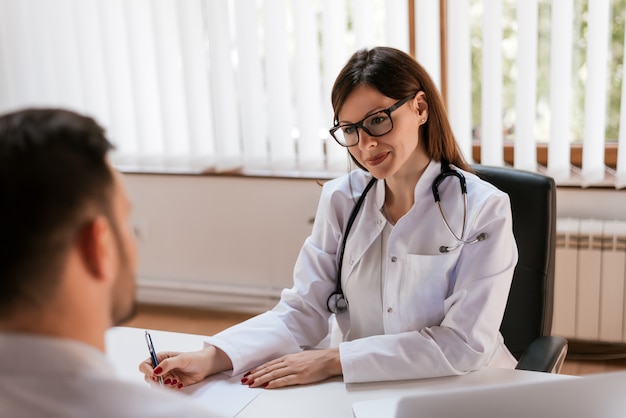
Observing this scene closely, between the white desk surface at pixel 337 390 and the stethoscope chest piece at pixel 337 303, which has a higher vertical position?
the stethoscope chest piece at pixel 337 303

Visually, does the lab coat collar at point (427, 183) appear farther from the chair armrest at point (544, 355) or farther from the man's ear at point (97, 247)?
the man's ear at point (97, 247)

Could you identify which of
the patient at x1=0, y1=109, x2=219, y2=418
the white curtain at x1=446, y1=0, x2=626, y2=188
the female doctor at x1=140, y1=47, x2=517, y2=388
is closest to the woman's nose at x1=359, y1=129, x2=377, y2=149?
the female doctor at x1=140, y1=47, x2=517, y2=388

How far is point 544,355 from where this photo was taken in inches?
60.2

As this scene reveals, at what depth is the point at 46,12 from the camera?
346 centimetres

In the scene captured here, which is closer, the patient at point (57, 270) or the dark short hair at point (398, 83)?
the patient at point (57, 270)

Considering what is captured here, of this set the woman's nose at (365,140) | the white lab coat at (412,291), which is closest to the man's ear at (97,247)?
the white lab coat at (412,291)

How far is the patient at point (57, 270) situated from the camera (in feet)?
2.29

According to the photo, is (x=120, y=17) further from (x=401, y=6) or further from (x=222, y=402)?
(x=222, y=402)

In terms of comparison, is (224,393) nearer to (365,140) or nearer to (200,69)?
(365,140)

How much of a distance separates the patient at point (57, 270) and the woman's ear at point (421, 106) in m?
1.00

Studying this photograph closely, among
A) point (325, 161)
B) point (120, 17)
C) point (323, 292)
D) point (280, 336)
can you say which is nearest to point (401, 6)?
point (325, 161)

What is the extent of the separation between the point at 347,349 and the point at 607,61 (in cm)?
178

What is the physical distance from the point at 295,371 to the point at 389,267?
36cm

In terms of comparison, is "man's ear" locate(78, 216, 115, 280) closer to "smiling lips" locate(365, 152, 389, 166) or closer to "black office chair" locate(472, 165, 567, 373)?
"smiling lips" locate(365, 152, 389, 166)
